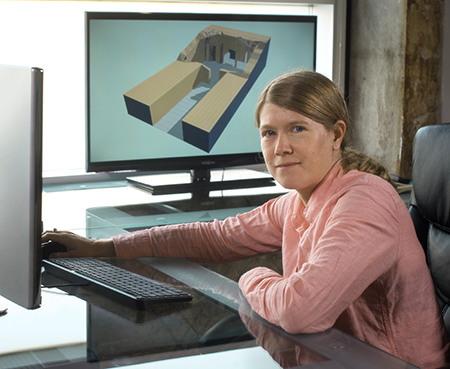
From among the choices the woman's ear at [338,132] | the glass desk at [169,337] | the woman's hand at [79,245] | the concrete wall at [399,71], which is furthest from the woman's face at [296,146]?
the concrete wall at [399,71]

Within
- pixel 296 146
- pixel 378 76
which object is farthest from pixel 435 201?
pixel 378 76

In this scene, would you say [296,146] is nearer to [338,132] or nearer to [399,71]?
[338,132]

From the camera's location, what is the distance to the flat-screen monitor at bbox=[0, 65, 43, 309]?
2.73 ft

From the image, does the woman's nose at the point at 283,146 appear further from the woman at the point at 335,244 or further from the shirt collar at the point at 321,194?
the shirt collar at the point at 321,194

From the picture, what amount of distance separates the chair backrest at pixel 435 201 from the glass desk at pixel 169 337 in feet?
1.52

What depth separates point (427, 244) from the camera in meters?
1.37

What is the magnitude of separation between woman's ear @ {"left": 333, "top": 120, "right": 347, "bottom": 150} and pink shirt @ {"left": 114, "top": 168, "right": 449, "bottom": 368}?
6cm

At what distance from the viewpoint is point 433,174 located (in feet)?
4.38

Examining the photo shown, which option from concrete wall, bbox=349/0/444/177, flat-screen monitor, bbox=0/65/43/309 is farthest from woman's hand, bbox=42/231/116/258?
concrete wall, bbox=349/0/444/177

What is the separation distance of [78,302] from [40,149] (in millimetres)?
386

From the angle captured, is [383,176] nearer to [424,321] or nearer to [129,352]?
[424,321]

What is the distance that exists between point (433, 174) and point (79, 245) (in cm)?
87

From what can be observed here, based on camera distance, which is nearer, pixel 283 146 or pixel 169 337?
pixel 169 337

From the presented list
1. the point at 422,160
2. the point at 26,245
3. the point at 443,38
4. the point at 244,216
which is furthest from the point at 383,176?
the point at 443,38
